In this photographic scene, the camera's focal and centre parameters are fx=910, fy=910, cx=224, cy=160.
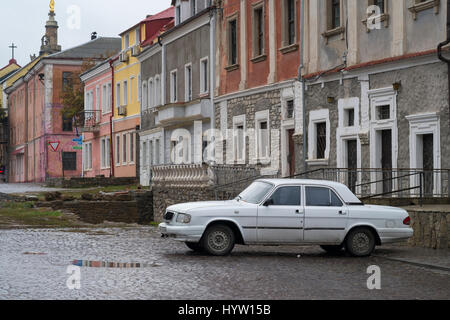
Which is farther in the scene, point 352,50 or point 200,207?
point 352,50

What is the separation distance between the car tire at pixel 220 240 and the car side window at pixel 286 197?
107 centimetres

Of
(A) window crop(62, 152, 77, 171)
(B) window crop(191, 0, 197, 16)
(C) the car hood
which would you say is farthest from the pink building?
(C) the car hood

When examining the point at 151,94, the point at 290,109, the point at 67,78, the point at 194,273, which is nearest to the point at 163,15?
the point at 151,94

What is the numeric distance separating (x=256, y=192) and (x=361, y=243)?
7.55 ft

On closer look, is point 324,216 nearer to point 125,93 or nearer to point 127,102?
point 127,102

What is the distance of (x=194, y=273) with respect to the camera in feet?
47.2

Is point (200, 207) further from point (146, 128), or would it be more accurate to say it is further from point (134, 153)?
point (134, 153)

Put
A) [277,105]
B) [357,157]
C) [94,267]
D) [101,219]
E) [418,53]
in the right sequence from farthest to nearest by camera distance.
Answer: [101,219]
[277,105]
[357,157]
[418,53]
[94,267]

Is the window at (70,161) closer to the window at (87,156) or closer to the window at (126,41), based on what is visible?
the window at (87,156)

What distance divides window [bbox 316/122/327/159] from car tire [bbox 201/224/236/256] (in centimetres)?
1315

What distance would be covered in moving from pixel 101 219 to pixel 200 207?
19.7 meters

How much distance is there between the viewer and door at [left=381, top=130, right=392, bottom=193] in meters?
25.9

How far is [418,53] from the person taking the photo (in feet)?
80.2
